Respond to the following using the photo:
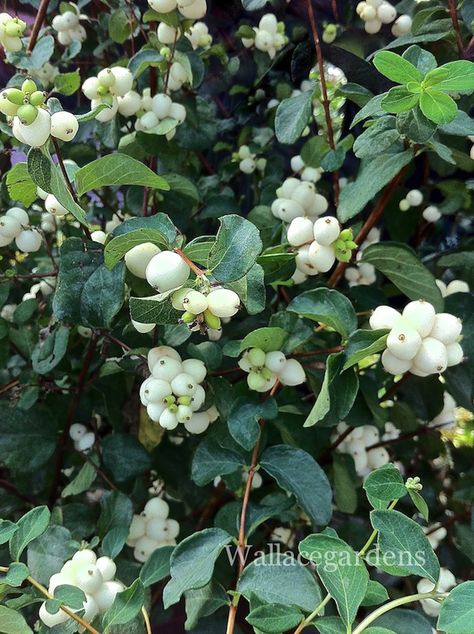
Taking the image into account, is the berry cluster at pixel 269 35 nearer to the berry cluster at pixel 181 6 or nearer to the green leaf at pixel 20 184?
the berry cluster at pixel 181 6

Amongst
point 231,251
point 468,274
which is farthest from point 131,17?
point 468,274

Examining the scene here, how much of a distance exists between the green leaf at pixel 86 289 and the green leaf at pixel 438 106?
0.93 feet

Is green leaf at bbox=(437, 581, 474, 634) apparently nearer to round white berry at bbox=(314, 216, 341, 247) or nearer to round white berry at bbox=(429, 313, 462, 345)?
round white berry at bbox=(429, 313, 462, 345)

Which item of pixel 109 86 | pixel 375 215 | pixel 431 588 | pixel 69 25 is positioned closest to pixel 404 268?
pixel 375 215

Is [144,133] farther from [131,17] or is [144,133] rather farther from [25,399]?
[25,399]

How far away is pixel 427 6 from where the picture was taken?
0.71m

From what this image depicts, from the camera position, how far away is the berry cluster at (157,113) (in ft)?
2.23

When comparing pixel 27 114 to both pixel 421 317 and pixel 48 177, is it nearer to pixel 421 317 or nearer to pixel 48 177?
pixel 48 177

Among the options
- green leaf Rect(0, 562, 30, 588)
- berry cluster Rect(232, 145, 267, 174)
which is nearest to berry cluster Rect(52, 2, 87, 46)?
berry cluster Rect(232, 145, 267, 174)

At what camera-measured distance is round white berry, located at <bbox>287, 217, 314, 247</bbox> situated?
0.60 meters

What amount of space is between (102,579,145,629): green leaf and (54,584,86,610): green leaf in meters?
0.02

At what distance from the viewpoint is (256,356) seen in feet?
1.89

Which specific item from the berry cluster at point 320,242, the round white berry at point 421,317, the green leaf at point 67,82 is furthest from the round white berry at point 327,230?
the green leaf at point 67,82

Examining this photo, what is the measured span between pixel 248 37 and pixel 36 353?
56 cm
